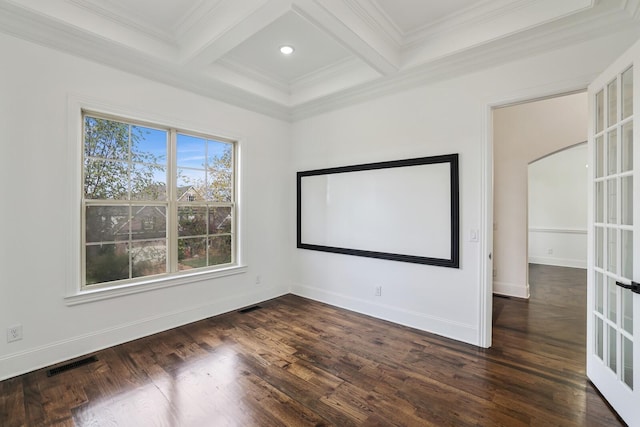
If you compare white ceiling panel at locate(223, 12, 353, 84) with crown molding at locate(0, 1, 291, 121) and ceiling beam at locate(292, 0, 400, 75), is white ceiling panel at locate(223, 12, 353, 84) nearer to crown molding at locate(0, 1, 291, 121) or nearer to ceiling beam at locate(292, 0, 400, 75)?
ceiling beam at locate(292, 0, 400, 75)

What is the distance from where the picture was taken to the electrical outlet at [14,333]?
2.30 m

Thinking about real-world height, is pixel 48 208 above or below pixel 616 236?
above

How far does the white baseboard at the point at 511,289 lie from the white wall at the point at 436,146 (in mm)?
2030

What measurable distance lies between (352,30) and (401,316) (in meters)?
2.96

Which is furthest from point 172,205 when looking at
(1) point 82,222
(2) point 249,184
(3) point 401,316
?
(3) point 401,316

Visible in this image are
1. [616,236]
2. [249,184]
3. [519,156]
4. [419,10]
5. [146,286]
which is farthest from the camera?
[519,156]

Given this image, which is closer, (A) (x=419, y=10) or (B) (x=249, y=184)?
(A) (x=419, y=10)

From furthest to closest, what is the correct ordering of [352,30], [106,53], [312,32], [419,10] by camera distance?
[312,32] < [106,53] < [419,10] < [352,30]

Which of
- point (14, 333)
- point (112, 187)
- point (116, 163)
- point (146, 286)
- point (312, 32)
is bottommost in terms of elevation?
point (14, 333)

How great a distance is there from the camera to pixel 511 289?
4.40 metres

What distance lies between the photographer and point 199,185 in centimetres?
362

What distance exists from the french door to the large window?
3721 mm

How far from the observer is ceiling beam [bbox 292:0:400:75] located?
7.03 ft

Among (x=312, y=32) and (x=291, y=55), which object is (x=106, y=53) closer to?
(x=291, y=55)
